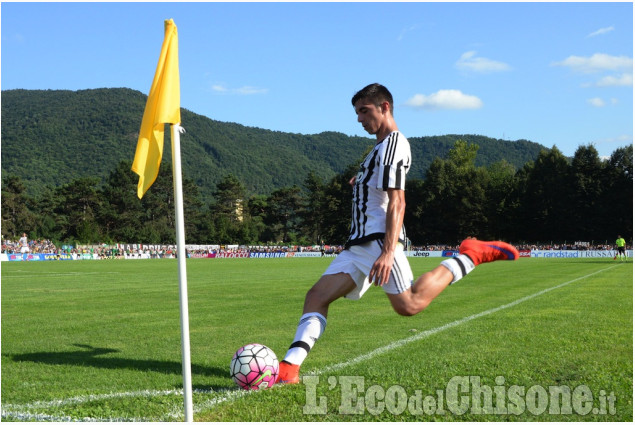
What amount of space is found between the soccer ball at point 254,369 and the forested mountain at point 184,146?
457ft

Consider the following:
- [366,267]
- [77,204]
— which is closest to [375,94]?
[366,267]

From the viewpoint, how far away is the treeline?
2997 inches

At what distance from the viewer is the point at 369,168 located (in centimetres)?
550

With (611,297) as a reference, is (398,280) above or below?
above

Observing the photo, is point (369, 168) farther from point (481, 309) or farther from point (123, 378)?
point (481, 309)

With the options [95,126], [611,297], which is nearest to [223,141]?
[95,126]

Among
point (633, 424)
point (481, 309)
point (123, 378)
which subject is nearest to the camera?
point (633, 424)

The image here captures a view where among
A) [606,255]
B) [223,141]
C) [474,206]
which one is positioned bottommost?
[606,255]

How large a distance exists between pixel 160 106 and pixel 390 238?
1949 mm

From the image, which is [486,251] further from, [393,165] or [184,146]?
[184,146]

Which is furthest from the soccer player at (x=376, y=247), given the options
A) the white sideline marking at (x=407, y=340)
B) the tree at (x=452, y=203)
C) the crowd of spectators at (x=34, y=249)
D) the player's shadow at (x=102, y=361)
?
the tree at (x=452, y=203)

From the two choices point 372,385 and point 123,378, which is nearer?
point 372,385

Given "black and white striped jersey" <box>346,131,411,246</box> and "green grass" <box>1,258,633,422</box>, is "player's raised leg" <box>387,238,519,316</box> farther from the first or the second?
"green grass" <box>1,258,633,422</box>

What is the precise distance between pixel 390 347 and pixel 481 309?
4860mm
